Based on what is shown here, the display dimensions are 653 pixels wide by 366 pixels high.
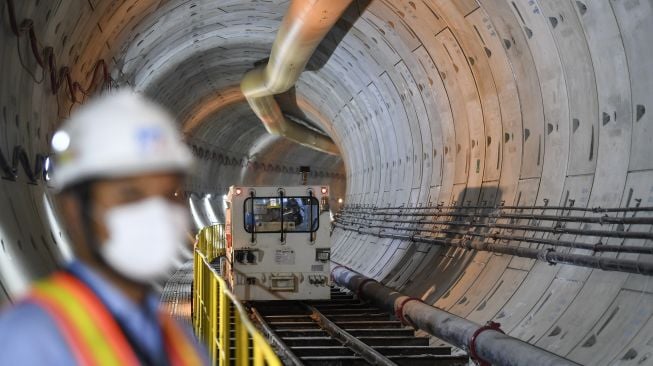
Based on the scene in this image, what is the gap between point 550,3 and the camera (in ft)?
31.3

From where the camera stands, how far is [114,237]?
1.88 m

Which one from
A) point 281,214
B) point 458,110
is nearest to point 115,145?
point 281,214

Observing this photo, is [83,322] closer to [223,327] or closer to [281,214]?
[223,327]

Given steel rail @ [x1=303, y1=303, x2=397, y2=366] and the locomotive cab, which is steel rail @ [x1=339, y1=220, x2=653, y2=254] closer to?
steel rail @ [x1=303, y1=303, x2=397, y2=366]

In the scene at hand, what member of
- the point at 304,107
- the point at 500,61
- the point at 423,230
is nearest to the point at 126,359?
the point at 500,61

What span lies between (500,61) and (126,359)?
10.7 m

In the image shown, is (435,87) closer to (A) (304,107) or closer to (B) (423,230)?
(B) (423,230)

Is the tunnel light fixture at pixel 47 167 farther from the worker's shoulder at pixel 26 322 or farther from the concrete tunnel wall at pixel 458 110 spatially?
the worker's shoulder at pixel 26 322

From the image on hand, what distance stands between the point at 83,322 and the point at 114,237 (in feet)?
0.67

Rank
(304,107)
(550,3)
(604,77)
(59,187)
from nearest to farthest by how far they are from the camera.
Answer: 1. (59,187)
2. (604,77)
3. (550,3)
4. (304,107)

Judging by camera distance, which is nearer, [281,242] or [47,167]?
[47,167]

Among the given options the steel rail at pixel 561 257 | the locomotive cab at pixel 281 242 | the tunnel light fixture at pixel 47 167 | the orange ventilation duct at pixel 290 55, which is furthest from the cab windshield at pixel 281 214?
A: the tunnel light fixture at pixel 47 167

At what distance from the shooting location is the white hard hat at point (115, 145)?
1.90m

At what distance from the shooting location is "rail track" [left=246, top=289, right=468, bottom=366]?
404 inches
